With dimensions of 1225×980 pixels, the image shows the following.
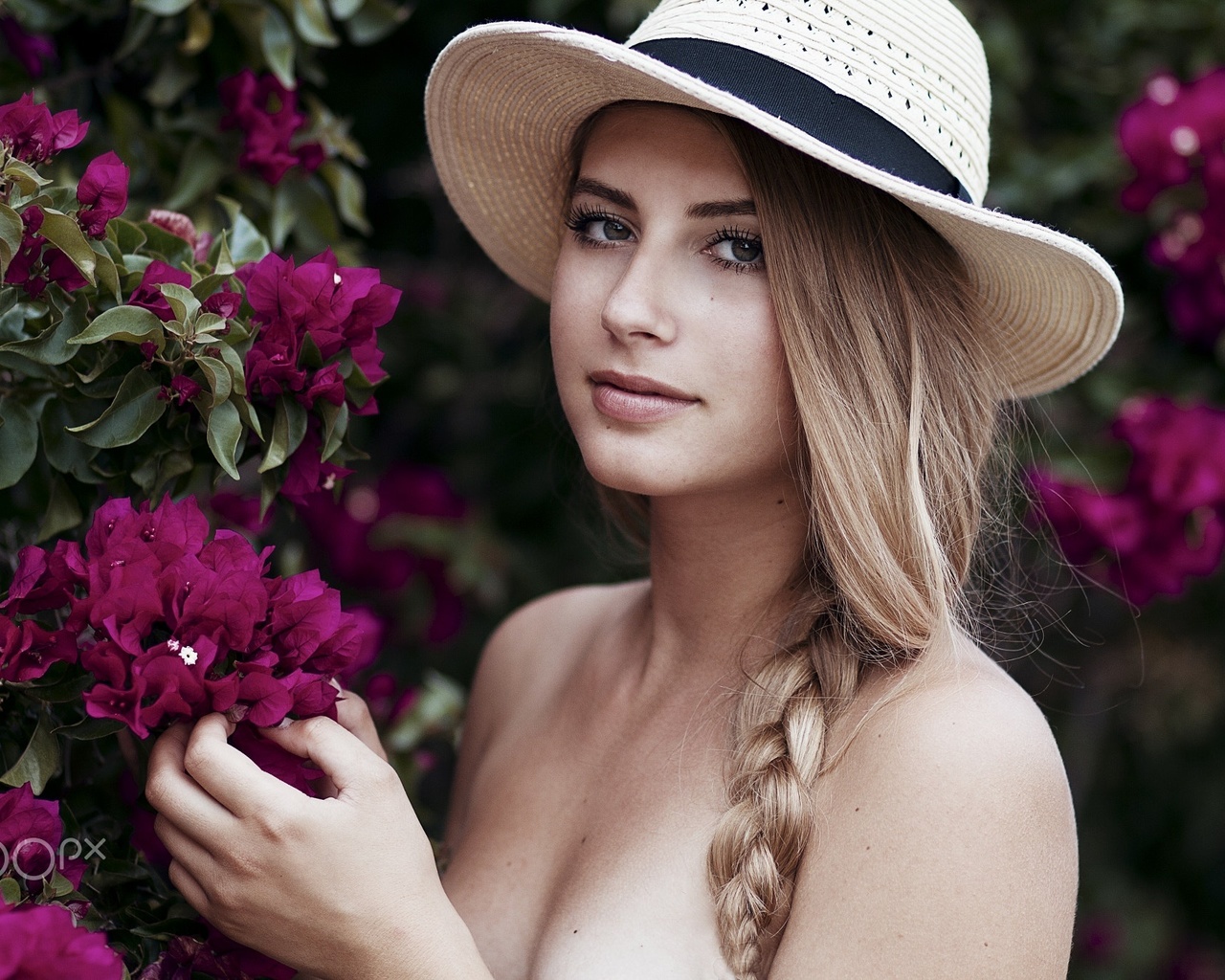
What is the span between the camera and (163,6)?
181 cm

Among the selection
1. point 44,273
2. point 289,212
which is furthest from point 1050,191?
point 44,273

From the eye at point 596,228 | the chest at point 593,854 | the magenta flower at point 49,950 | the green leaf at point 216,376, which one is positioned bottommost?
the chest at point 593,854

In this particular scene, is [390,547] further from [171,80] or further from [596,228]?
[596,228]

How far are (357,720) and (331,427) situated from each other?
361 millimetres

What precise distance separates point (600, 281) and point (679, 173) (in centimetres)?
18

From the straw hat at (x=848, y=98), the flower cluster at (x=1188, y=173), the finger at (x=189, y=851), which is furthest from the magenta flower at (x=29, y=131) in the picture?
the flower cluster at (x=1188, y=173)

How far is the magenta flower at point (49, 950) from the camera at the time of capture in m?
1.02

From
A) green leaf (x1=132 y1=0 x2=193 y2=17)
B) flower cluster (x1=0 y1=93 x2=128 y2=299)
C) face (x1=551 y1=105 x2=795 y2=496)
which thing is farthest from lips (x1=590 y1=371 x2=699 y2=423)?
green leaf (x1=132 y1=0 x2=193 y2=17)

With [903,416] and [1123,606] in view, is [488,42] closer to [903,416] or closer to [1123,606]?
[903,416]

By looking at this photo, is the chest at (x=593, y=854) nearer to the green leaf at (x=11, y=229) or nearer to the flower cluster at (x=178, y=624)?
the flower cluster at (x=178, y=624)

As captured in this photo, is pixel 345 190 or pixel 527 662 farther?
pixel 527 662

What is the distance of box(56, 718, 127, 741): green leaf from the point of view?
1291 mm

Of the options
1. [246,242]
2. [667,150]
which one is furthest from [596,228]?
[246,242]

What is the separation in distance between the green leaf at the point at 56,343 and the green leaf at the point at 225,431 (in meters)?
0.17
